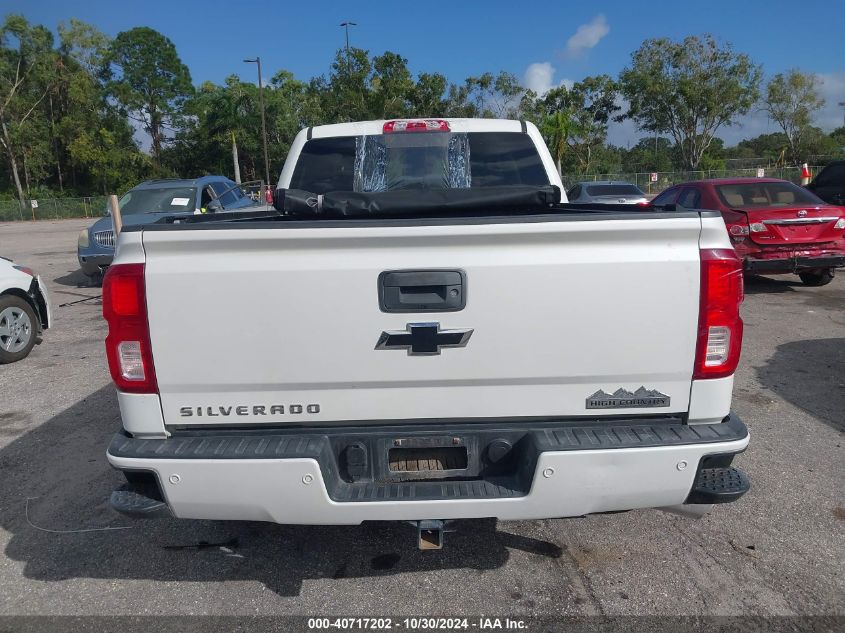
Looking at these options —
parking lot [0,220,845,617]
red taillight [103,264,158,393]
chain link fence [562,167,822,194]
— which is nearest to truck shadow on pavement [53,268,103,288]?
parking lot [0,220,845,617]

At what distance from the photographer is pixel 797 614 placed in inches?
107

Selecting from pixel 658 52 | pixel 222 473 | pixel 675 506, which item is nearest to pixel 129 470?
pixel 222 473

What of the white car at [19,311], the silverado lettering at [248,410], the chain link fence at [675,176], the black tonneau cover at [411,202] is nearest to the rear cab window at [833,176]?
the black tonneau cover at [411,202]

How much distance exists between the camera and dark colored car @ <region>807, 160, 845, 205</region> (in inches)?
468

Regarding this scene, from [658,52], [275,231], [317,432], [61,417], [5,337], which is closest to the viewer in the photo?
[275,231]

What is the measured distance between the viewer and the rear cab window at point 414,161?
452cm

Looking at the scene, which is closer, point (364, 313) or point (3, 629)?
point (364, 313)

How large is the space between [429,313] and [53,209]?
57.0 meters

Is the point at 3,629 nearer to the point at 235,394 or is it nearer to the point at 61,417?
the point at 235,394

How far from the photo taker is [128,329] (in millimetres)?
2434

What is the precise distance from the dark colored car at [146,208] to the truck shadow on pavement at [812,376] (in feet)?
30.3

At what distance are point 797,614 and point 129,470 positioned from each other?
279 cm

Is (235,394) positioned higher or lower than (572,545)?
higher

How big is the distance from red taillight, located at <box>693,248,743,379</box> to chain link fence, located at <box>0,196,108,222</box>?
178ft
